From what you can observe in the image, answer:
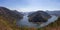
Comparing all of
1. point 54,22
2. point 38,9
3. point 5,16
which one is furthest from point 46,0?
point 5,16

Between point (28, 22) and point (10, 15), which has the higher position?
point (10, 15)

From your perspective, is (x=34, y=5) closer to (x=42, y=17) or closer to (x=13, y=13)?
(x=42, y=17)

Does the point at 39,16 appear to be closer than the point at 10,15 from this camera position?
No

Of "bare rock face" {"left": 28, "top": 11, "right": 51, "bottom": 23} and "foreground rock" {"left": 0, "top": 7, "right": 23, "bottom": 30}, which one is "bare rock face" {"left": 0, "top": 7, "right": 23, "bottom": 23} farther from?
"bare rock face" {"left": 28, "top": 11, "right": 51, "bottom": 23}

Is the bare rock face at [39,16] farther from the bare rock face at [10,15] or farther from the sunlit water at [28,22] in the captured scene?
the bare rock face at [10,15]

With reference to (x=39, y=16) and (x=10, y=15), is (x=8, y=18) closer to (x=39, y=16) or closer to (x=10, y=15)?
(x=10, y=15)

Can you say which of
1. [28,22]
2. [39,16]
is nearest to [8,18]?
[28,22]

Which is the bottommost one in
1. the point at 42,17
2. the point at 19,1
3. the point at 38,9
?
the point at 42,17
